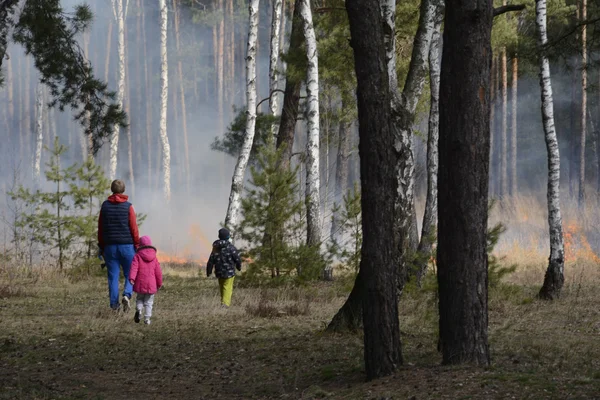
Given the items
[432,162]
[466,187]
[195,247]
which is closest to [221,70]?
[195,247]

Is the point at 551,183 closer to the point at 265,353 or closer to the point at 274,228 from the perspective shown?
the point at 274,228

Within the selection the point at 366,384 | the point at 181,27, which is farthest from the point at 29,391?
the point at 181,27

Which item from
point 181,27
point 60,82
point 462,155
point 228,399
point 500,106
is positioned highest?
point 181,27

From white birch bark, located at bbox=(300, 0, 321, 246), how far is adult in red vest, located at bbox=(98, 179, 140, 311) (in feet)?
21.9

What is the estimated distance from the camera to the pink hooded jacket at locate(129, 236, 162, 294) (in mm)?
11000

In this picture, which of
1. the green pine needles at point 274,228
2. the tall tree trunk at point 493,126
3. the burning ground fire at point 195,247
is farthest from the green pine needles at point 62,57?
the tall tree trunk at point 493,126

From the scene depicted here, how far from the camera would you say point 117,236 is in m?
11.8

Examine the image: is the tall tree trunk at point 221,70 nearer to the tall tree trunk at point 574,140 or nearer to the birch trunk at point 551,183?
the tall tree trunk at point 574,140

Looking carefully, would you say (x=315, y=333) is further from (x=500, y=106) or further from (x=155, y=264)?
(x=500, y=106)

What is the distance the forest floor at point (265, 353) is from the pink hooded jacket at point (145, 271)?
0.49m

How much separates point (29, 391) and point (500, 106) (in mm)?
41062

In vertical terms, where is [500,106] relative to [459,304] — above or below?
above

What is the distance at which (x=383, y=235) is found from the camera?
694 cm

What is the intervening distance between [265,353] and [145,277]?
8.92ft
